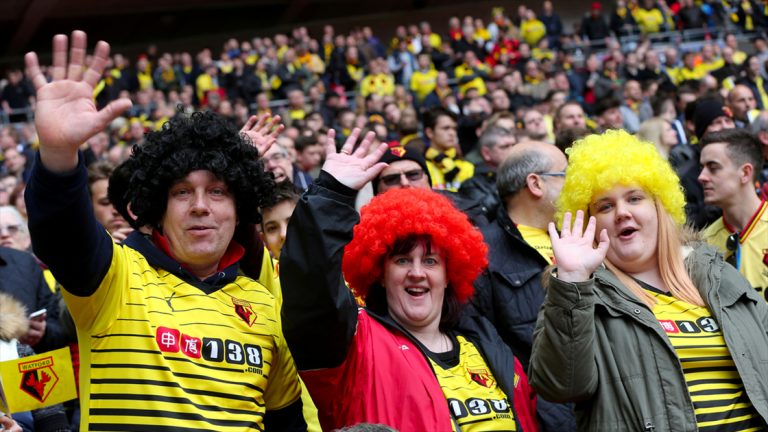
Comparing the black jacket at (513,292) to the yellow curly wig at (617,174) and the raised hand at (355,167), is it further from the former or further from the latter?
the raised hand at (355,167)

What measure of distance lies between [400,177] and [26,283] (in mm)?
2220

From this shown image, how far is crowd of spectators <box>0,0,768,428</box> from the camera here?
348 inches

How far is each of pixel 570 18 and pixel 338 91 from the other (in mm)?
10625

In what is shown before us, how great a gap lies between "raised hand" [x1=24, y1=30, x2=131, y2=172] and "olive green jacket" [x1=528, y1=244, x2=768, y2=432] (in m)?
1.62

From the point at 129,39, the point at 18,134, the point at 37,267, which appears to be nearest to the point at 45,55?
the point at 129,39

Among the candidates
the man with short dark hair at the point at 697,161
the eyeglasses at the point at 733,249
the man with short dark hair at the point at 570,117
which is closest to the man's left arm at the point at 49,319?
the eyeglasses at the point at 733,249

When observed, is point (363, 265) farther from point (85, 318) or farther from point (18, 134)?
point (18, 134)

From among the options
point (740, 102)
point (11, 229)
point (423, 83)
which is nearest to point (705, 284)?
point (11, 229)

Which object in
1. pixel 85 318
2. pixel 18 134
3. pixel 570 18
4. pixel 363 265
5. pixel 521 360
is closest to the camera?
pixel 85 318

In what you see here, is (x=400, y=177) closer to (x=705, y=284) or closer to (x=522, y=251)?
(x=522, y=251)

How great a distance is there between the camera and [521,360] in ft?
13.2

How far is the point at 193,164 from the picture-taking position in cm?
315

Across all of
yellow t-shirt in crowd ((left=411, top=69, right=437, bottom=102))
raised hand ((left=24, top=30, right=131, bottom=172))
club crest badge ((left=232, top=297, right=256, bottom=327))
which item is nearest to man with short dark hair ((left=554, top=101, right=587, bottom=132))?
club crest badge ((left=232, top=297, right=256, bottom=327))

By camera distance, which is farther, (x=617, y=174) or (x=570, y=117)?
(x=570, y=117)
